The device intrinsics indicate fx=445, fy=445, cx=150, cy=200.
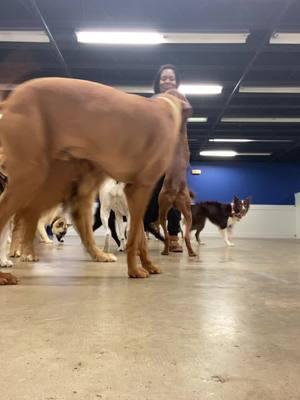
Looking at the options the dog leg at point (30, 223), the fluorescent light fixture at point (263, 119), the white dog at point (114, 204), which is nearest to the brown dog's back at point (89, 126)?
the dog leg at point (30, 223)

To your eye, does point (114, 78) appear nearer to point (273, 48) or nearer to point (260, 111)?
point (273, 48)

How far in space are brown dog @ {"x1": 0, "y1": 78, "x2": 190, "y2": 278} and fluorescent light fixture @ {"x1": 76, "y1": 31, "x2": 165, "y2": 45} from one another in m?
3.87

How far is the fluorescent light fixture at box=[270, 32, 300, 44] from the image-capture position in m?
5.93

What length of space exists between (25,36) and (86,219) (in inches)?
173

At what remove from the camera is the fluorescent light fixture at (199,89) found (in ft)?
27.3

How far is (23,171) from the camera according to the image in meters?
2.00

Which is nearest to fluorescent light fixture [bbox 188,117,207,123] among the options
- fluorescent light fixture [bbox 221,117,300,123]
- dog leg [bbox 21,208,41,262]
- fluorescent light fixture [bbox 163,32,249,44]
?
fluorescent light fixture [bbox 221,117,300,123]

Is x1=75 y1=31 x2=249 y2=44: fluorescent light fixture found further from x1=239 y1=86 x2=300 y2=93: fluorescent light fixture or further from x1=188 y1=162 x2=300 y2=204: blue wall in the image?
Answer: x1=188 y1=162 x2=300 y2=204: blue wall

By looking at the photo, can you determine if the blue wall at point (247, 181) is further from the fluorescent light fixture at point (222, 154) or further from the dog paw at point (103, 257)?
the dog paw at point (103, 257)

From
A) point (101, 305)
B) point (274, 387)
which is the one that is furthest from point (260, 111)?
point (274, 387)

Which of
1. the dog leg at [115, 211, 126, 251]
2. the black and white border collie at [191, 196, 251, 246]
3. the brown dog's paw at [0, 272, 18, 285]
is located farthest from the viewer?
the black and white border collie at [191, 196, 251, 246]

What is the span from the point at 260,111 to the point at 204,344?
30.8ft

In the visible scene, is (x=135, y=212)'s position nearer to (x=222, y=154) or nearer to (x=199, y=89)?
(x=199, y=89)

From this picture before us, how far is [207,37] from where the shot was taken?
19.9 ft
